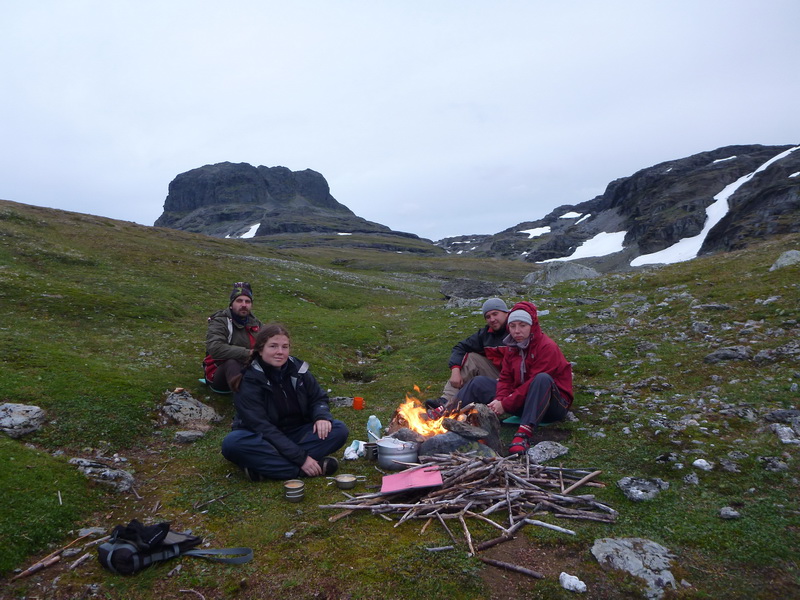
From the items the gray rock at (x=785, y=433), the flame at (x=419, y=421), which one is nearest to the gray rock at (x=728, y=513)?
the gray rock at (x=785, y=433)

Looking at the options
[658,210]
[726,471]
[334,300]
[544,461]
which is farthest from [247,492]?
[658,210]

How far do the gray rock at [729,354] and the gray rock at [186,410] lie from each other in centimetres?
1185

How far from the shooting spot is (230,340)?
36.8ft

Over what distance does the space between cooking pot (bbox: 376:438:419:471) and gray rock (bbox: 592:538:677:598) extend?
10.8 ft

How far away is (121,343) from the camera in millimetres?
15219

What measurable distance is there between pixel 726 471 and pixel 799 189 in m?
105

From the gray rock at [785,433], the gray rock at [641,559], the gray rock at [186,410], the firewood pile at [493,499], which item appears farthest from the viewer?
the gray rock at [186,410]

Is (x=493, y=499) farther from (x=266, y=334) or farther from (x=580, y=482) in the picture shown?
(x=266, y=334)

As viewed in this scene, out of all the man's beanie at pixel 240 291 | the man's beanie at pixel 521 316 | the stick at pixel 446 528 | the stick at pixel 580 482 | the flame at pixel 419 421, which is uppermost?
the man's beanie at pixel 240 291

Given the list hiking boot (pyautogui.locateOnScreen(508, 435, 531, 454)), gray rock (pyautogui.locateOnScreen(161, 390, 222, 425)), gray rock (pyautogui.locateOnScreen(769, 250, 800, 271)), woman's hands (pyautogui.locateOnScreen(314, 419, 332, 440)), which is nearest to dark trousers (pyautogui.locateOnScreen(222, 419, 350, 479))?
woman's hands (pyautogui.locateOnScreen(314, 419, 332, 440))

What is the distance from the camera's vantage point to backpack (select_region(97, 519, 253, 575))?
506cm

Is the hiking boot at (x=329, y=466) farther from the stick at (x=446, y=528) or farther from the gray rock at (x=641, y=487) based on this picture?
the gray rock at (x=641, y=487)

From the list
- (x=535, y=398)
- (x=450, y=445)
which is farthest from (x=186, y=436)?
(x=535, y=398)

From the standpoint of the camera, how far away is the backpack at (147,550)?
506cm
